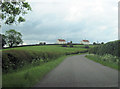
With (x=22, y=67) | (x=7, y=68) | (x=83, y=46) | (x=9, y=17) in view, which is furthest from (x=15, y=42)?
(x=83, y=46)

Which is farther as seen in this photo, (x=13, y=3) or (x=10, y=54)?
(x=13, y=3)

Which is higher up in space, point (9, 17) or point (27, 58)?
point (9, 17)

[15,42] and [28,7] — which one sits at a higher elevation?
[28,7]

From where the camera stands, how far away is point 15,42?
30109mm

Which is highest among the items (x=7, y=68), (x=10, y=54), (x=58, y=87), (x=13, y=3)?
(x=13, y=3)

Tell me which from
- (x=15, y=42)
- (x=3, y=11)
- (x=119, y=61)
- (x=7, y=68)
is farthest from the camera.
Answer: (x=15, y=42)

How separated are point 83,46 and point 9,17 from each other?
7358 cm

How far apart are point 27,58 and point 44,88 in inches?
290

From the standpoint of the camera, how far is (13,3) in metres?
12.7

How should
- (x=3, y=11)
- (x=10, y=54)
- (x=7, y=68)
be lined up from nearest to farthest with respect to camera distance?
1. (x=7, y=68)
2. (x=10, y=54)
3. (x=3, y=11)

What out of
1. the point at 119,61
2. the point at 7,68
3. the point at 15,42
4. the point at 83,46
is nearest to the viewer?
the point at 7,68

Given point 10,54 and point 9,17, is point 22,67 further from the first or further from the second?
point 9,17

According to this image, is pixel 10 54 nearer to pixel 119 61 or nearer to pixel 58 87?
pixel 58 87

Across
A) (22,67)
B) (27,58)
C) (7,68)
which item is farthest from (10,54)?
(27,58)
